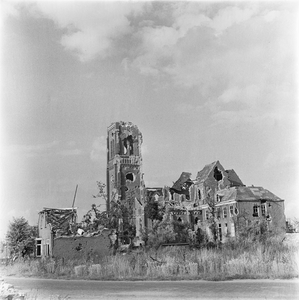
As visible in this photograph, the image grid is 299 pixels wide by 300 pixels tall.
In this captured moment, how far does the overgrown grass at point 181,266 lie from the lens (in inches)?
746

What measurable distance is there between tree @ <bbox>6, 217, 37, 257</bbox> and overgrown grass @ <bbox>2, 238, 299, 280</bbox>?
20.9 ft

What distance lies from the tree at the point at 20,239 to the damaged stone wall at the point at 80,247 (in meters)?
6.05

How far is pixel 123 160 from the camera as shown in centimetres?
5556

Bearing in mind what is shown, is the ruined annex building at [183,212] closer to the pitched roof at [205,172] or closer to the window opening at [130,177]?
the pitched roof at [205,172]

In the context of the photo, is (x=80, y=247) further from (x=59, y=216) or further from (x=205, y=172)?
(x=205, y=172)

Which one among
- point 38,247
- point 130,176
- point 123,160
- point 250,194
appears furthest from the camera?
point 130,176

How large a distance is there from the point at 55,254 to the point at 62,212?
541 cm

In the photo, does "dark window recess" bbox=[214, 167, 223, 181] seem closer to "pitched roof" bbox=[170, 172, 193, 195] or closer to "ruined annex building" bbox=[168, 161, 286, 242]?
"ruined annex building" bbox=[168, 161, 286, 242]

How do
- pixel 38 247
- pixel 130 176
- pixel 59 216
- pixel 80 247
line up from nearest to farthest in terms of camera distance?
1. pixel 80 247
2. pixel 59 216
3. pixel 38 247
4. pixel 130 176

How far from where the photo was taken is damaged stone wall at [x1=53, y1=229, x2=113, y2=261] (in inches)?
907

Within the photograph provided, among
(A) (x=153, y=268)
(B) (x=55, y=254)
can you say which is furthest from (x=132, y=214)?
(A) (x=153, y=268)

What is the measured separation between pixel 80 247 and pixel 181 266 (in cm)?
625

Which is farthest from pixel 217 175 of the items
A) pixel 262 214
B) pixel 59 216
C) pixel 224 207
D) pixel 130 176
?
pixel 59 216

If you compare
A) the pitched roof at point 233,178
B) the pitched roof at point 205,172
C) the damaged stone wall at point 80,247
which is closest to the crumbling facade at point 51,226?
the damaged stone wall at point 80,247
